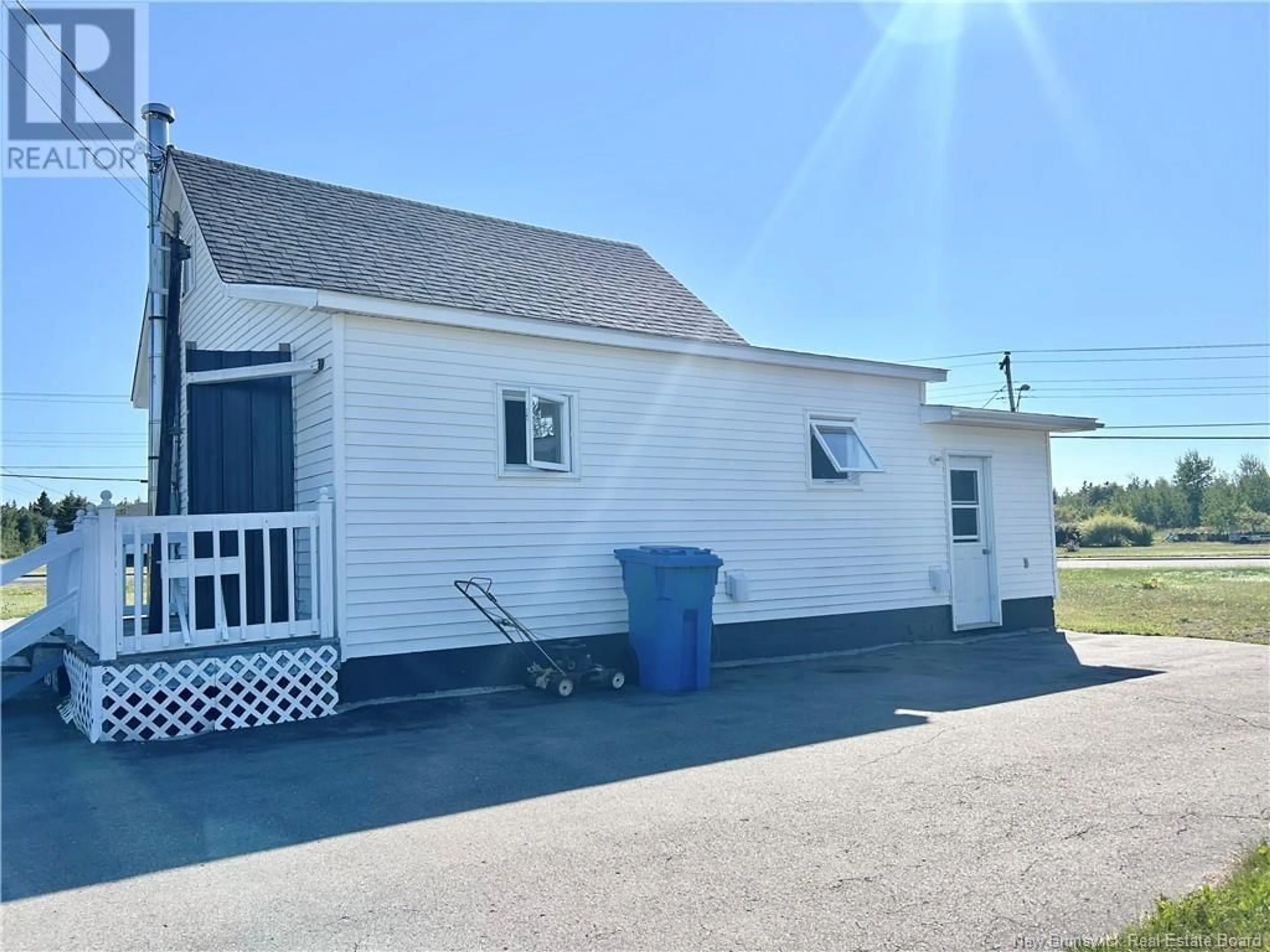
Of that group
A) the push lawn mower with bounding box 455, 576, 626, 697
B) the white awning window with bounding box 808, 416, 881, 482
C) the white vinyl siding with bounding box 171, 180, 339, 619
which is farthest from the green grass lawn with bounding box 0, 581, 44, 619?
the white awning window with bounding box 808, 416, 881, 482

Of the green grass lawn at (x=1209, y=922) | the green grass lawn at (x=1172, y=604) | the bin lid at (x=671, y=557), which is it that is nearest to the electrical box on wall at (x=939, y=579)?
the green grass lawn at (x=1172, y=604)

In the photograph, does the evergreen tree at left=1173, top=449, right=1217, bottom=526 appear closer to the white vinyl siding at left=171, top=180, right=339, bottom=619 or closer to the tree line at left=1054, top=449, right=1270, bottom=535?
the tree line at left=1054, top=449, right=1270, bottom=535

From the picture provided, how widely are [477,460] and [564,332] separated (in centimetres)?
153

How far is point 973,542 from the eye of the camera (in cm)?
1259

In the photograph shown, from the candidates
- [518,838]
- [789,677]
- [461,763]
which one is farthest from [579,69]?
[518,838]

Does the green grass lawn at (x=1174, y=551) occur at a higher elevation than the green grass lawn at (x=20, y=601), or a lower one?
lower

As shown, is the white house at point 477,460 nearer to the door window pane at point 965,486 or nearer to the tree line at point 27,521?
the door window pane at point 965,486

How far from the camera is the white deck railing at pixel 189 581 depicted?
20.9 ft

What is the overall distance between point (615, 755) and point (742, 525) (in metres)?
4.81

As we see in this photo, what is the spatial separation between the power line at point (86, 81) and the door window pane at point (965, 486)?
10.8 metres

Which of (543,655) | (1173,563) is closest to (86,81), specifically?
(543,655)

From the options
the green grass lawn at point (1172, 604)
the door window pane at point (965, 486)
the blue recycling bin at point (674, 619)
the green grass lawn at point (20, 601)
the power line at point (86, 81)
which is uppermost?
the power line at point (86, 81)

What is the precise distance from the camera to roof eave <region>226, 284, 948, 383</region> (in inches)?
293

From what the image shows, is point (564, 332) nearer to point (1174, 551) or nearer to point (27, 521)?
point (27, 521)
